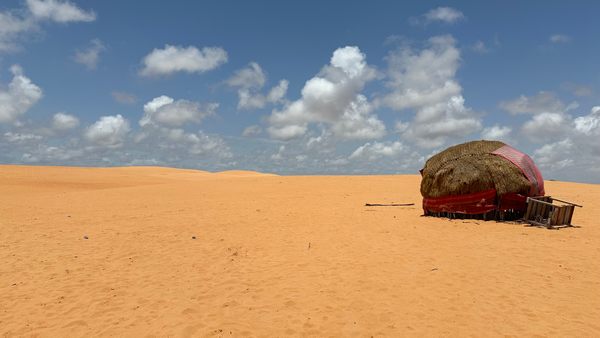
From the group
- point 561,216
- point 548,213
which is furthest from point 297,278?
point 548,213

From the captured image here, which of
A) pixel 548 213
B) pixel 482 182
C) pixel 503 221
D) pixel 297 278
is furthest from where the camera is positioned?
pixel 482 182

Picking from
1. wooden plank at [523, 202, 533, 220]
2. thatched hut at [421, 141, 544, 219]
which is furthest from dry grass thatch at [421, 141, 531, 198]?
wooden plank at [523, 202, 533, 220]

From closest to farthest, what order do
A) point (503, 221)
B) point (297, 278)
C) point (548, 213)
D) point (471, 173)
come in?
point (297, 278) < point (548, 213) < point (503, 221) < point (471, 173)

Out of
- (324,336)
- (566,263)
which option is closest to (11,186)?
(324,336)

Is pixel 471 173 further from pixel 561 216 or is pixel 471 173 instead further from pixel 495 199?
pixel 561 216

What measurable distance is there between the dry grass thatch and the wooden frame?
980 mm

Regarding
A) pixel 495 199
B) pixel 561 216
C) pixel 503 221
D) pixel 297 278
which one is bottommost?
pixel 297 278

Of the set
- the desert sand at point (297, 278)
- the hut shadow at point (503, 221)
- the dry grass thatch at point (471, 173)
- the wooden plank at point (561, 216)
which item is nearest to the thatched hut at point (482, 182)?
the dry grass thatch at point (471, 173)

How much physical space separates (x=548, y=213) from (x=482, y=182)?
2.71 meters

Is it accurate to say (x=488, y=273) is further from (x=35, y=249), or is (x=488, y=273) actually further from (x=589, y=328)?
(x=35, y=249)

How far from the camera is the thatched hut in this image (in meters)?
16.4

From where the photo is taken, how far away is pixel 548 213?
15.6 meters

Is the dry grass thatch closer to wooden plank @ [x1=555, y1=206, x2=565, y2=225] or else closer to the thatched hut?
the thatched hut

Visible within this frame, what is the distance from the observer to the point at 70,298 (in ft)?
25.4
